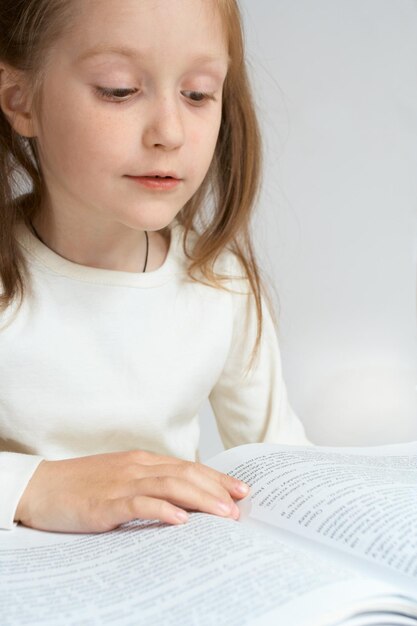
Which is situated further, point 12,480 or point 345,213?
point 345,213

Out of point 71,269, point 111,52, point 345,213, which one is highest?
point 111,52

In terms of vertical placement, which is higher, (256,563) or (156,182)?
(156,182)

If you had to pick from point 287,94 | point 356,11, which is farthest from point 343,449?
point 356,11

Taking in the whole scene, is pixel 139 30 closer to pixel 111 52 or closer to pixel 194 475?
pixel 111 52

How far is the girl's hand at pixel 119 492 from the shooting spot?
2.49 feet

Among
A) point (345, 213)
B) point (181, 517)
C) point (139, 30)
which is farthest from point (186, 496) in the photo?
point (345, 213)

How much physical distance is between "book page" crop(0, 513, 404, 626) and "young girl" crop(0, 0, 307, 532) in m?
0.06

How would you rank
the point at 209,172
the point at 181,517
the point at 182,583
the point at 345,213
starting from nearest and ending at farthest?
the point at 182,583
the point at 181,517
the point at 209,172
the point at 345,213

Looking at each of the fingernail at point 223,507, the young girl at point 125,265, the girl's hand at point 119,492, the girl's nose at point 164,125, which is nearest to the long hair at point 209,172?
the young girl at point 125,265

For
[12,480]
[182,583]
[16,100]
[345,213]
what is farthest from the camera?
[345,213]

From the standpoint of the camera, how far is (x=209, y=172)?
3.72 ft

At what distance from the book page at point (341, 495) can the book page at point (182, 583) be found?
49 millimetres

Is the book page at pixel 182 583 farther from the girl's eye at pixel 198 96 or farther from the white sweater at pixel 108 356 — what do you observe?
the girl's eye at pixel 198 96

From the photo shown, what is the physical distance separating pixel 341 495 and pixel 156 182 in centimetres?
35
